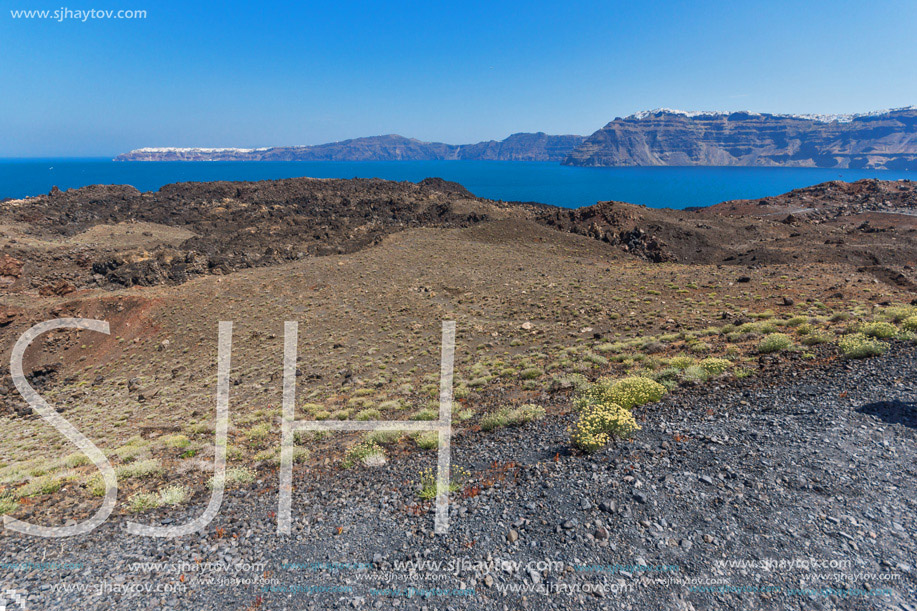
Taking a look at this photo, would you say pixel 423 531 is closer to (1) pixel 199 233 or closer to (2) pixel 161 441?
(2) pixel 161 441

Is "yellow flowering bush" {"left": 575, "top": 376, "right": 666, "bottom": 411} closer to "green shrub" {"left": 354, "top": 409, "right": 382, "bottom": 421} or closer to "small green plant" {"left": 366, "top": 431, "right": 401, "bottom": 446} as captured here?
"small green plant" {"left": 366, "top": 431, "right": 401, "bottom": 446}

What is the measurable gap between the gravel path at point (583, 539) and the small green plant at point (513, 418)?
152 centimetres

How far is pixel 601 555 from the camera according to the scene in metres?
5.20

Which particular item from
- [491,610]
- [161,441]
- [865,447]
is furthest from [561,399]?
[161,441]

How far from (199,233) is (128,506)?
4498 centimetres

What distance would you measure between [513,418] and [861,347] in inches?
342

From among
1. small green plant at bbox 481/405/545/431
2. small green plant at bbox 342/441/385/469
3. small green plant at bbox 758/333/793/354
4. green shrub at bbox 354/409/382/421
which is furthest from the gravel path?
green shrub at bbox 354/409/382/421

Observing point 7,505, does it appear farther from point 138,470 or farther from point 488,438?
point 488,438

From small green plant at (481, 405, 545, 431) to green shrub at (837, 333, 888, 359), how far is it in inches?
306

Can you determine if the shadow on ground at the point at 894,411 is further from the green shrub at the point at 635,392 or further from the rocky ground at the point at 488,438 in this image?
the green shrub at the point at 635,392

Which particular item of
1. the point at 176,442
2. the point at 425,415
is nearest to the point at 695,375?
the point at 425,415

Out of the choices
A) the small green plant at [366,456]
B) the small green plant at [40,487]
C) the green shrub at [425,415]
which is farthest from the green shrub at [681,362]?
the small green plant at [40,487]

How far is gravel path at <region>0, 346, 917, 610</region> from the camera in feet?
15.6

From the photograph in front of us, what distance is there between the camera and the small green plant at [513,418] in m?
9.45
